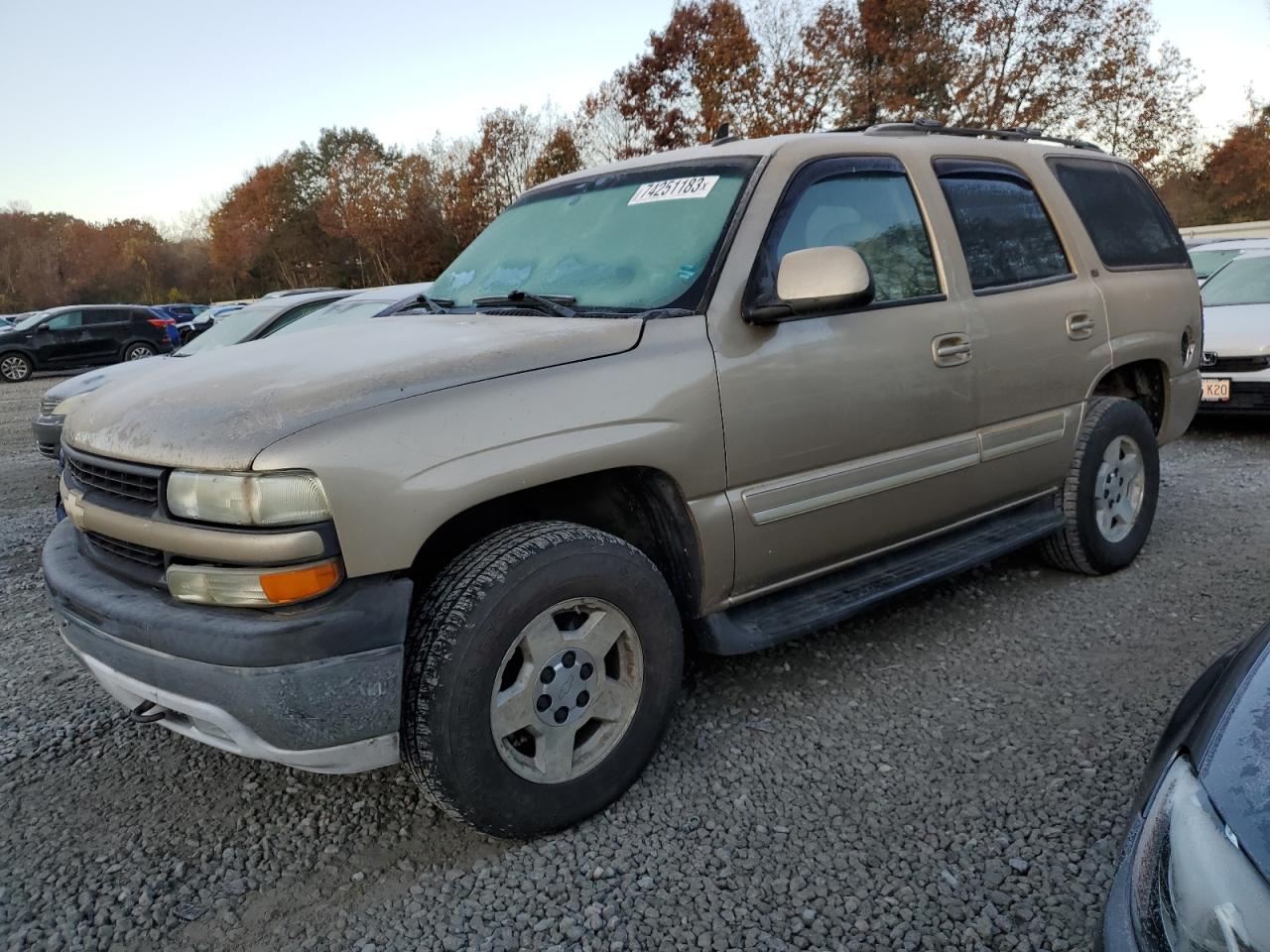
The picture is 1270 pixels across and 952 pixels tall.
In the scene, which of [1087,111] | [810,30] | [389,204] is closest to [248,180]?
[389,204]

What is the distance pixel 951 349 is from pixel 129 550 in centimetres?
267

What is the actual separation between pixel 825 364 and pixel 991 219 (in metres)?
1.31

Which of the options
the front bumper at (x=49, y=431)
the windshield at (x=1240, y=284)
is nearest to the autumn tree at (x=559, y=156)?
the windshield at (x=1240, y=284)

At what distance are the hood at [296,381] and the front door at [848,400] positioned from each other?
18.2 inches

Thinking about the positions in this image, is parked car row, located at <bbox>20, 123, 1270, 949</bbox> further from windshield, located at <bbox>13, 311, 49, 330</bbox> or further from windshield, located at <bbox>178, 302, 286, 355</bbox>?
windshield, located at <bbox>13, 311, 49, 330</bbox>

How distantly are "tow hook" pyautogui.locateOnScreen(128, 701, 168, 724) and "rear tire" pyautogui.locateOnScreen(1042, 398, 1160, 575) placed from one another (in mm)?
3491

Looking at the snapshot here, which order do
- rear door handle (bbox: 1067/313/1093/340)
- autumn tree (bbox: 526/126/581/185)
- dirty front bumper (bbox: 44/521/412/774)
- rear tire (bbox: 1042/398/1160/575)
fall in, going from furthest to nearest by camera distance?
autumn tree (bbox: 526/126/581/185) < rear tire (bbox: 1042/398/1160/575) < rear door handle (bbox: 1067/313/1093/340) < dirty front bumper (bbox: 44/521/412/774)

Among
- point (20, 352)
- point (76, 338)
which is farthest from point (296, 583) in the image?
point (20, 352)

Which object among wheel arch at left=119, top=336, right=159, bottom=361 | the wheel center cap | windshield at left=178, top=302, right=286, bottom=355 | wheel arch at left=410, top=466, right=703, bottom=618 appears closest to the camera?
the wheel center cap

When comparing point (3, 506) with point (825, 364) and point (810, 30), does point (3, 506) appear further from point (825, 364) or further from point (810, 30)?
point (810, 30)

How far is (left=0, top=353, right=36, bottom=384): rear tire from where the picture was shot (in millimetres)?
20219

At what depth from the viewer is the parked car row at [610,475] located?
6.84 ft

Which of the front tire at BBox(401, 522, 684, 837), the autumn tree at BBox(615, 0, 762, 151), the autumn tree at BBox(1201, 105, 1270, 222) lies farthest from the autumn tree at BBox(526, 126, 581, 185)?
the front tire at BBox(401, 522, 684, 837)

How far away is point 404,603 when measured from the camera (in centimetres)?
217
